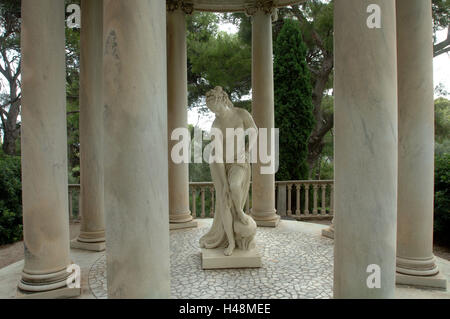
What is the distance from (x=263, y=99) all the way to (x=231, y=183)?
7659 mm

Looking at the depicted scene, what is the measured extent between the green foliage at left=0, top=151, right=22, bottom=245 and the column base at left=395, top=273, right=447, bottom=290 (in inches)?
858

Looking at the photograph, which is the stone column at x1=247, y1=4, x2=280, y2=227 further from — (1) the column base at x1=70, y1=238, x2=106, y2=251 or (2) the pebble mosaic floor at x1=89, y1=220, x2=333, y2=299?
(1) the column base at x1=70, y1=238, x2=106, y2=251

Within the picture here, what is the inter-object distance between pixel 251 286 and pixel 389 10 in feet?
27.9

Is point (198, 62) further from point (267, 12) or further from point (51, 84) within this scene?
point (51, 84)

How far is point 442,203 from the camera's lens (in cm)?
1778

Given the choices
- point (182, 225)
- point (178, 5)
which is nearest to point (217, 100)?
point (182, 225)

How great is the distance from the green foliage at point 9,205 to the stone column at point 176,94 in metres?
10.9

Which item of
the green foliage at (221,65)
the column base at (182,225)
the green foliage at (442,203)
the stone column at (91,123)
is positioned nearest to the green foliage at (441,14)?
the green foliage at (442,203)

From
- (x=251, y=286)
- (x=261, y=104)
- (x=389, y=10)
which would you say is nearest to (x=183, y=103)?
(x=261, y=104)

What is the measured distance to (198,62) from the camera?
32.5 metres

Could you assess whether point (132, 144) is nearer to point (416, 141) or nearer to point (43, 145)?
point (43, 145)

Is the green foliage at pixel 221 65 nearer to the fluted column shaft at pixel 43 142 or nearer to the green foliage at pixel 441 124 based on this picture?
the green foliage at pixel 441 124

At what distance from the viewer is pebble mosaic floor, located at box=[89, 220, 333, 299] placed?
9719 mm

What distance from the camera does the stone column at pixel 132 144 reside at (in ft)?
19.6
